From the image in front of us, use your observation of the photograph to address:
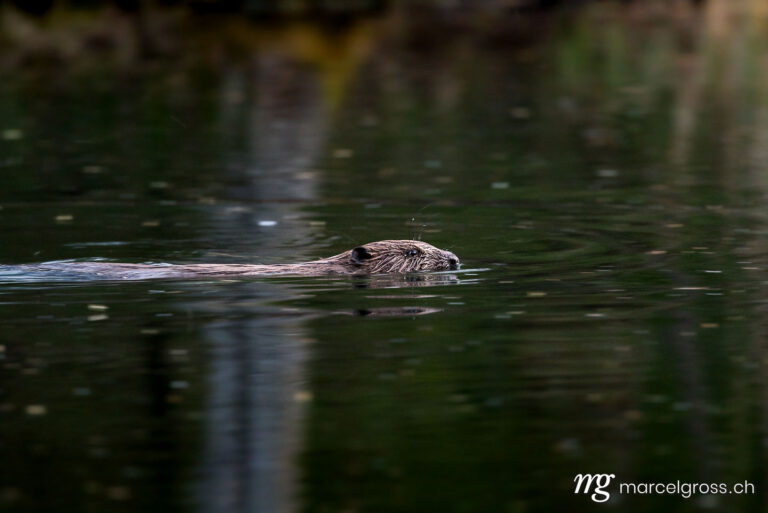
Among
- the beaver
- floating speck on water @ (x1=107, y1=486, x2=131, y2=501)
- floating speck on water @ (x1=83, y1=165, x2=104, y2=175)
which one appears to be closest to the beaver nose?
the beaver

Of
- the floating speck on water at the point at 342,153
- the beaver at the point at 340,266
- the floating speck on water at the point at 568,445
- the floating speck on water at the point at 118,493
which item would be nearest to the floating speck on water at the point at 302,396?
the floating speck on water at the point at 568,445

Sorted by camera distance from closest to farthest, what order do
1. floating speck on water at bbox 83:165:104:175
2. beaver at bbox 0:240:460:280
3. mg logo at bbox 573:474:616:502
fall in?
mg logo at bbox 573:474:616:502 → beaver at bbox 0:240:460:280 → floating speck on water at bbox 83:165:104:175

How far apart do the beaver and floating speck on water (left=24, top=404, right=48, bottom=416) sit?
3.81 metres

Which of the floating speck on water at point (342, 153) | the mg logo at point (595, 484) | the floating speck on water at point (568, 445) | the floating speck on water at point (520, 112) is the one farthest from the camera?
the floating speck on water at point (520, 112)

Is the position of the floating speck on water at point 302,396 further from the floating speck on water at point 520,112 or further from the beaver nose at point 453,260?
the floating speck on water at point 520,112

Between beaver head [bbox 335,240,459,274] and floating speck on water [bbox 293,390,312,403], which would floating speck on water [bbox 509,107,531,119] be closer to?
beaver head [bbox 335,240,459,274]

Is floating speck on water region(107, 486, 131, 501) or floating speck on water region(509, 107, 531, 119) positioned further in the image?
floating speck on water region(509, 107, 531, 119)

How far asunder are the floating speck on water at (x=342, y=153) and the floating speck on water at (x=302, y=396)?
1266cm

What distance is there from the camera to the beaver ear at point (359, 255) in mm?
11492

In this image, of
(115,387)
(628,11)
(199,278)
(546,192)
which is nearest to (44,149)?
(546,192)

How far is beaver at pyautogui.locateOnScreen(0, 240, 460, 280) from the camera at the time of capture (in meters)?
11.5

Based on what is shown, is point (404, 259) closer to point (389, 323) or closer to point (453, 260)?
point (453, 260)

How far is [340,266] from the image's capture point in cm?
1169

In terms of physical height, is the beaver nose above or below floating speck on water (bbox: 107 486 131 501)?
above
